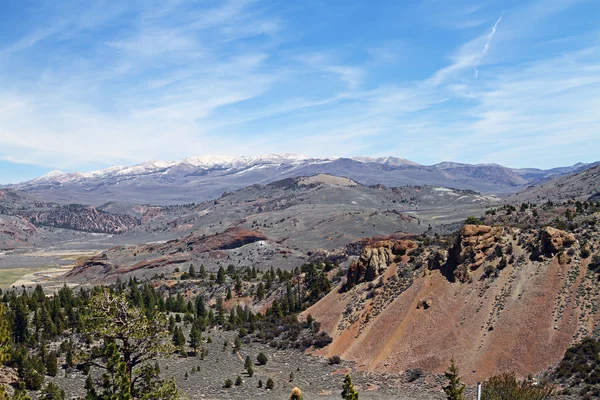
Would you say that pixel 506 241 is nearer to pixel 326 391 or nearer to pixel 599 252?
pixel 599 252

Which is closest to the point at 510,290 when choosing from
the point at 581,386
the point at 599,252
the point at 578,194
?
the point at 599,252

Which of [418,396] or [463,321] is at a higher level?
[463,321]

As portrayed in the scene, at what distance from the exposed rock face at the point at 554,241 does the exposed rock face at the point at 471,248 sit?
4485mm

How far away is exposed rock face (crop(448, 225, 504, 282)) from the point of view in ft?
152

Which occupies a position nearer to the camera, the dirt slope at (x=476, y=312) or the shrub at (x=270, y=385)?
the dirt slope at (x=476, y=312)

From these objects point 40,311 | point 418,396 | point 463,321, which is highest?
point 40,311

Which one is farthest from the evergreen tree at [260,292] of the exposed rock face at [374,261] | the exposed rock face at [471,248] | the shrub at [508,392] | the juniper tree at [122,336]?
the juniper tree at [122,336]

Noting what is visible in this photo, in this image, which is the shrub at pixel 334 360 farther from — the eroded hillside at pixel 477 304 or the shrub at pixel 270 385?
the shrub at pixel 270 385

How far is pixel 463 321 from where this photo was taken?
4147cm

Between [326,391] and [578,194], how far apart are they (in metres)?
173

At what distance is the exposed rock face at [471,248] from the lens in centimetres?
4631

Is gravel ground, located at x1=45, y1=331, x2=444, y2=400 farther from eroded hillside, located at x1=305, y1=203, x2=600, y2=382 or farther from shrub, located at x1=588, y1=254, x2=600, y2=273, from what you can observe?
shrub, located at x1=588, y1=254, x2=600, y2=273

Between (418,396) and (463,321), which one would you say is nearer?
(418,396)

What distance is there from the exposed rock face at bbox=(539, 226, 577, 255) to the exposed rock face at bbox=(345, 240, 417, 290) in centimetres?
1483
